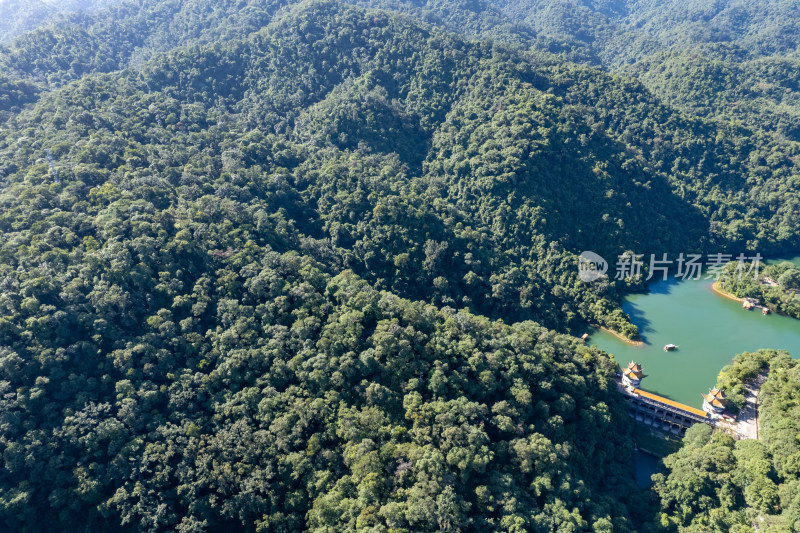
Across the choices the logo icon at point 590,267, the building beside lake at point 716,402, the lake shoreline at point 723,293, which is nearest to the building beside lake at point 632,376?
the building beside lake at point 716,402

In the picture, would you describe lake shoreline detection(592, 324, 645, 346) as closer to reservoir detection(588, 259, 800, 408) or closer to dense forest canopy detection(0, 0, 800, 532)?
reservoir detection(588, 259, 800, 408)

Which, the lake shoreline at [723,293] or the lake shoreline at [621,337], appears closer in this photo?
the lake shoreline at [621,337]

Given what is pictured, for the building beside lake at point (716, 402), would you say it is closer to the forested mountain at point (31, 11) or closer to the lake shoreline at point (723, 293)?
the lake shoreline at point (723, 293)

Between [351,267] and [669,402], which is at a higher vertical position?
[351,267]

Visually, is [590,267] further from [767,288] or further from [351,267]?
[351,267]

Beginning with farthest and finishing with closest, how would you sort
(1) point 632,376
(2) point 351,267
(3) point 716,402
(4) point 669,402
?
(2) point 351,267 < (1) point 632,376 < (4) point 669,402 < (3) point 716,402

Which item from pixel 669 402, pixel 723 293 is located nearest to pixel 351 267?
pixel 669 402
